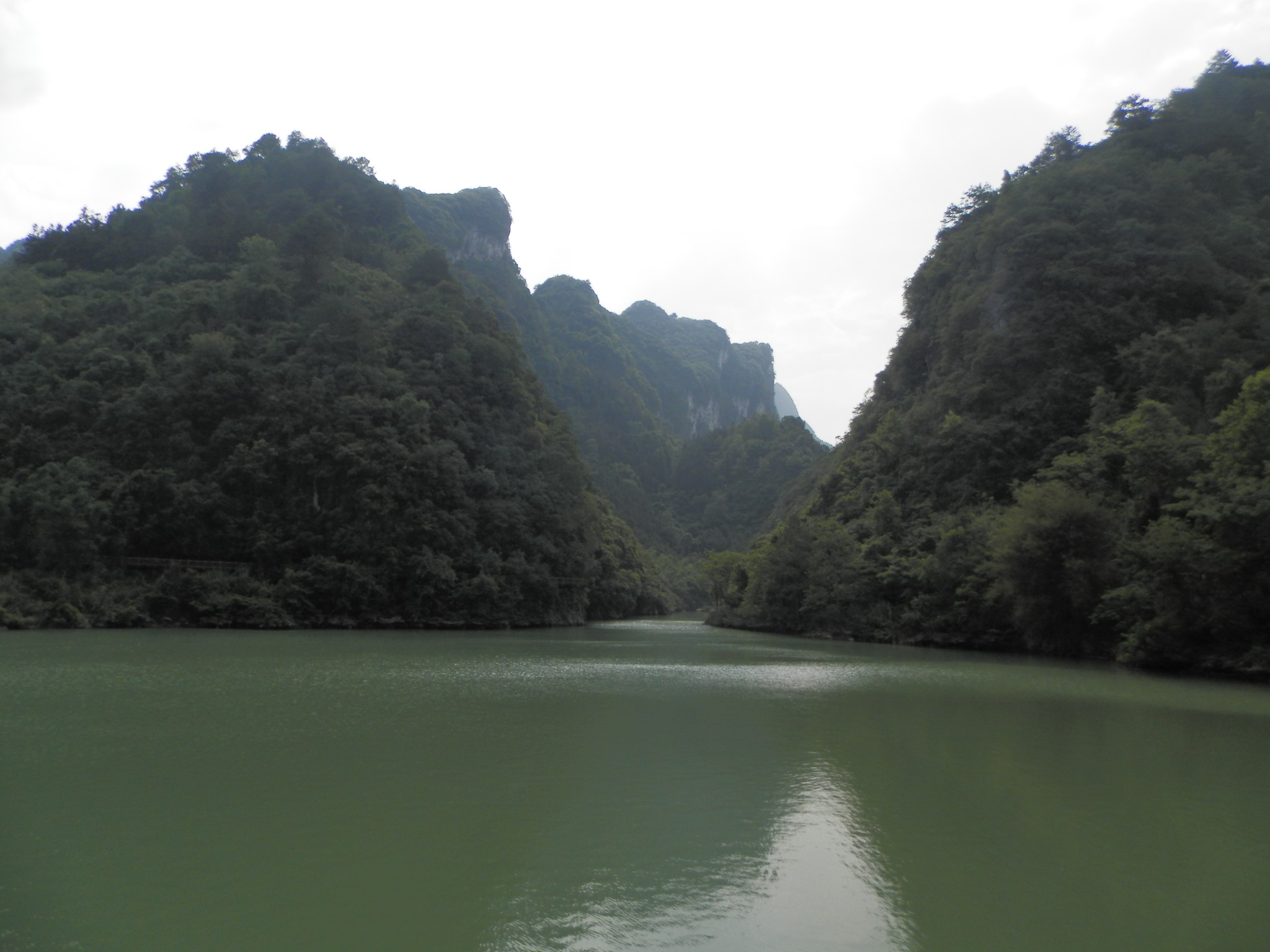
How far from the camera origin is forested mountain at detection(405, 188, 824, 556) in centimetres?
11538

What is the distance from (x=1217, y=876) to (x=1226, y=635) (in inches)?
769

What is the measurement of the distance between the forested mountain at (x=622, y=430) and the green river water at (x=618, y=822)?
284ft

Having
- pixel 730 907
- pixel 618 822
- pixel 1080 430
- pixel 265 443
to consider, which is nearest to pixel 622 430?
pixel 265 443

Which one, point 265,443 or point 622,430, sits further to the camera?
point 622,430

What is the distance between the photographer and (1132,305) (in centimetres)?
4241

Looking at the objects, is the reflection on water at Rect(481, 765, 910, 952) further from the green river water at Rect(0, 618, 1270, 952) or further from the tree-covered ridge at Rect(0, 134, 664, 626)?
the tree-covered ridge at Rect(0, 134, 664, 626)

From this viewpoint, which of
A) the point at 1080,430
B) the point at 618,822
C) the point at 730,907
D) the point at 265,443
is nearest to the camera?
the point at 730,907

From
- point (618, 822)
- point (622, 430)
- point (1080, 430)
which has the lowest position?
point (618, 822)

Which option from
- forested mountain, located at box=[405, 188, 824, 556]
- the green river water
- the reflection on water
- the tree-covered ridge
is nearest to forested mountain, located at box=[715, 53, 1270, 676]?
the green river water

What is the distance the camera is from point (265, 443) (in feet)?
151

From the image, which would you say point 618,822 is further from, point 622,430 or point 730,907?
point 622,430

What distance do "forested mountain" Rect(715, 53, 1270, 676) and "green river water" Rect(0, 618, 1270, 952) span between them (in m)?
7.20

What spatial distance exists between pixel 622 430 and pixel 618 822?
416 ft

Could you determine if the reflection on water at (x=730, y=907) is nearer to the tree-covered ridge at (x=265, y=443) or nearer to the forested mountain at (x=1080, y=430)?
the forested mountain at (x=1080, y=430)
